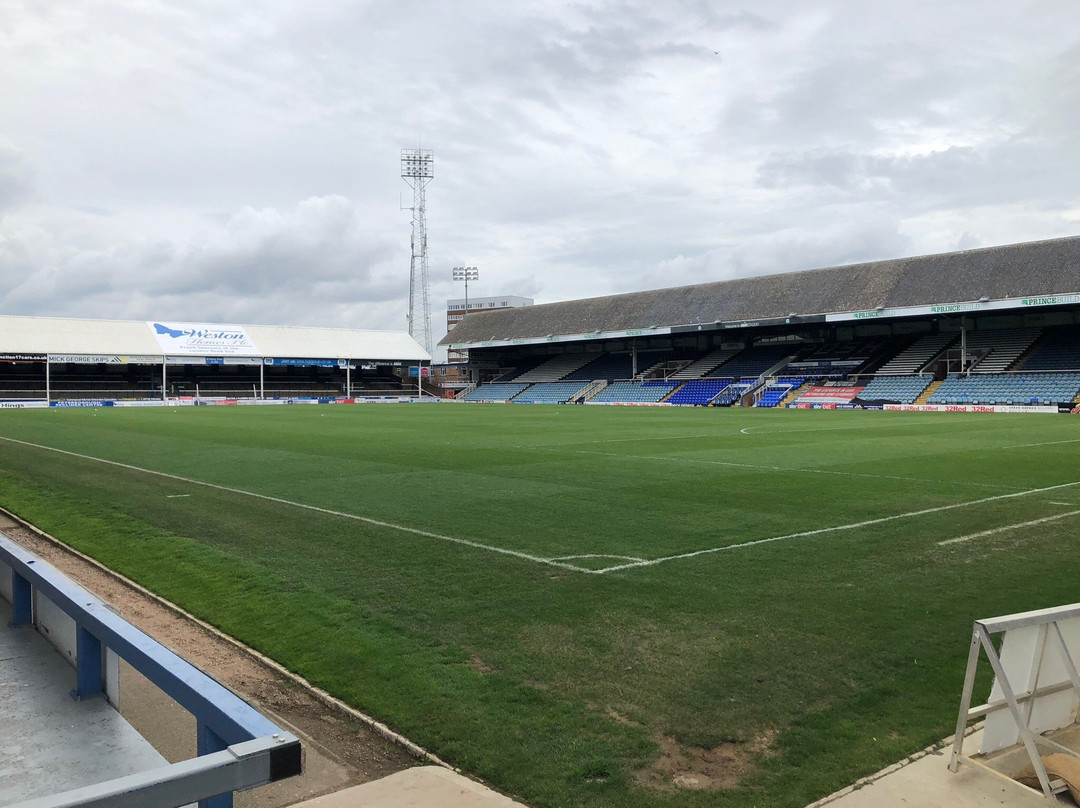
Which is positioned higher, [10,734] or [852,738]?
[10,734]

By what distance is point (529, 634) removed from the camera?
21.7ft

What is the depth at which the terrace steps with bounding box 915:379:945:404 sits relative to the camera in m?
46.1

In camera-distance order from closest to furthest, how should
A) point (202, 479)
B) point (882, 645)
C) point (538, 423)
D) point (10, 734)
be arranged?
point (10, 734), point (882, 645), point (202, 479), point (538, 423)

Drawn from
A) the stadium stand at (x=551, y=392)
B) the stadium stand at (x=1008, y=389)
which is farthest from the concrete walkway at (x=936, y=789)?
the stadium stand at (x=551, y=392)

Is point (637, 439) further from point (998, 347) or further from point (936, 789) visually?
point (998, 347)

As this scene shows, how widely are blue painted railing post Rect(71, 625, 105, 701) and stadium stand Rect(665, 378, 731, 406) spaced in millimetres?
52885

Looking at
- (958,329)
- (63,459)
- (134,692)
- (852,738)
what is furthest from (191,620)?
(958,329)

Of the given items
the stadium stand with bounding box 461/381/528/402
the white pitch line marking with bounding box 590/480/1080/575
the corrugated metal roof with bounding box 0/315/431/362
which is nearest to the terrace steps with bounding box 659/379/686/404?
the stadium stand with bounding box 461/381/528/402

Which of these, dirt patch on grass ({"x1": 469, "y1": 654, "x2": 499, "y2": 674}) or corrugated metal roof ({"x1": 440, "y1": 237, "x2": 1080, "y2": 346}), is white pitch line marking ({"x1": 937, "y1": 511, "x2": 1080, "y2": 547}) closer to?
dirt patch on grass ({"x1": 469, "y1": 654, "x2": 499, "y2": 674})

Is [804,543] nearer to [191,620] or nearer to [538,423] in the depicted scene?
[191,620]

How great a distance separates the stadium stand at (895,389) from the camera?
154ft

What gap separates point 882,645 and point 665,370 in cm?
6017

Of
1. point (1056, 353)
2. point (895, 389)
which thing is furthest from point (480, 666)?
point (1056, 353)

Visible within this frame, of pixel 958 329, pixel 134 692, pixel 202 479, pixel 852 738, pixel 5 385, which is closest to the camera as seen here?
pixel 852 738
